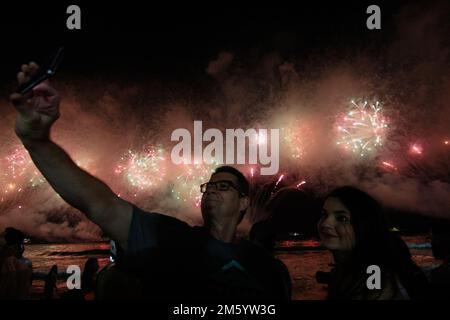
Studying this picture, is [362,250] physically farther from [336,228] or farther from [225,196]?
[225,196]

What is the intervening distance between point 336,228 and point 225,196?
802 mm

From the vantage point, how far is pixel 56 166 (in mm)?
1808

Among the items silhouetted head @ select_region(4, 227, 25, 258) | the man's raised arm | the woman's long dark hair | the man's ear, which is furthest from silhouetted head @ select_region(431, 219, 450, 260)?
silhouetted head @ select_region(4, 227, 25, 258)

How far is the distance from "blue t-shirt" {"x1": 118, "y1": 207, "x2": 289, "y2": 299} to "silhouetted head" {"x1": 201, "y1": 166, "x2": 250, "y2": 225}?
233mm

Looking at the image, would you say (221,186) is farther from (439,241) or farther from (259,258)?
(439,241)

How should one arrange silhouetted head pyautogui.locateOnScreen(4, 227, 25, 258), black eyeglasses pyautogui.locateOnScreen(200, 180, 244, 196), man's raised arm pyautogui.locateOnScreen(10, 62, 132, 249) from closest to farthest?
→ man's raised arm pyautogui.locateOnScreen(10, 62, 132, 249) → black eyeglasses pyautogui.locateOnScreen(200, 180, 244, 196) → silhouetted head pyautogui.locateOnScreen(4, 227, 25, 258)

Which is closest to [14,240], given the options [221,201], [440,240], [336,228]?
[221,201]

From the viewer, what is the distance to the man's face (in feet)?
8.63

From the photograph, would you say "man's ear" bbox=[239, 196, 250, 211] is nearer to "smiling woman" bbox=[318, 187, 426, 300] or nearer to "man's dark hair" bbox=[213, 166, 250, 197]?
"man's dark hair" bbox=[213, 166, 250, 197]

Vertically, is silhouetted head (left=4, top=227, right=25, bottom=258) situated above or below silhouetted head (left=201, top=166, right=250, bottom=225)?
below

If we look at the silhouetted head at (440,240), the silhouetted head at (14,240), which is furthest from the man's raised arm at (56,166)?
the silhouetted head at (14,240)

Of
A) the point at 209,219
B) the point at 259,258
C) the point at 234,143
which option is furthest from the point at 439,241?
the point at 234,143

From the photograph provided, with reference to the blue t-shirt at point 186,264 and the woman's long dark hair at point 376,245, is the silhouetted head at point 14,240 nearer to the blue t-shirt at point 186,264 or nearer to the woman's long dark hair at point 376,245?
the blue t-shirt at point 186,264

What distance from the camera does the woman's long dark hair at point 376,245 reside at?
7.14 feet
